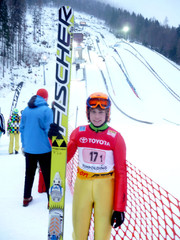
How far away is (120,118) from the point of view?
14.4 meters

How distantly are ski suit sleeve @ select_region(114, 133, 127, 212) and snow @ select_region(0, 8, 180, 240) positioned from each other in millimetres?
1273

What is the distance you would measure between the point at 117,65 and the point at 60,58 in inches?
1015

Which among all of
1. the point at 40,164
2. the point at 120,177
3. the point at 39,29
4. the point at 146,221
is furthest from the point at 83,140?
the point at 39,29

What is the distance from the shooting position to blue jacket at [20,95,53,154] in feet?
9.43

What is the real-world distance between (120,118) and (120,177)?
1277cm

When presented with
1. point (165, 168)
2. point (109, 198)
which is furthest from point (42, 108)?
point (165, 168)

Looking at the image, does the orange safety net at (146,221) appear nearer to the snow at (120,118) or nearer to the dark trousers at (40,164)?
the snow at (120,118)

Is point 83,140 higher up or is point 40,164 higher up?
point 83,140

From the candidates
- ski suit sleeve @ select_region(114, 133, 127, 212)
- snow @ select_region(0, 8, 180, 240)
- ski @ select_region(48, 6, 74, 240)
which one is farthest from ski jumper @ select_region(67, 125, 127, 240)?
snow @ select_region(0, 8, 180, 240)

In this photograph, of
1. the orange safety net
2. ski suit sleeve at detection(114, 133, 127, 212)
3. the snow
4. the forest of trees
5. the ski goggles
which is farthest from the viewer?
the forest of trees

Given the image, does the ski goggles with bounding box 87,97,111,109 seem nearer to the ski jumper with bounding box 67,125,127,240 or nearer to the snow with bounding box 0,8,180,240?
the ski jumper with bounding box 67,125,127,240

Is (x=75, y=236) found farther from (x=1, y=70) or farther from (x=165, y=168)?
(x=1, y=70)

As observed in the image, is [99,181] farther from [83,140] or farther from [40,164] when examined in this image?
[40,164]

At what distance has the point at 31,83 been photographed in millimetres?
23250
